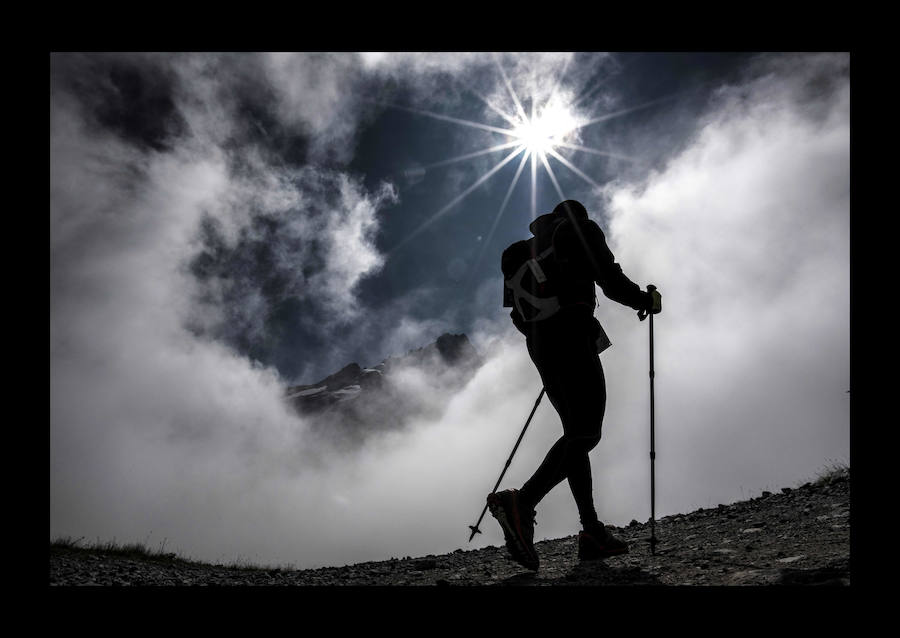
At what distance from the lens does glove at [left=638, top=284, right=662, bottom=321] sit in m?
5.51

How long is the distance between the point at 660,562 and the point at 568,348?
2.06m

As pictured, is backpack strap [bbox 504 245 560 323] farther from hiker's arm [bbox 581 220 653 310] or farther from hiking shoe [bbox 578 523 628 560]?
hiking shoe [bbox 578 523 628 560]

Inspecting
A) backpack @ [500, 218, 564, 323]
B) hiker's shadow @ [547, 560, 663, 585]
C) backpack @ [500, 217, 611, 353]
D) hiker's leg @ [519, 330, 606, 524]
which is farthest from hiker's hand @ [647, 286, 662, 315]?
hiker's shadow @ [547, 560, 663, 585]

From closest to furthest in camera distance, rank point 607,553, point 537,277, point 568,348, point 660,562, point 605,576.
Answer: point 605,576 → point 660,562 → point 607,553 → point 568,348 → point 537,277

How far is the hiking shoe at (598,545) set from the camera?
488 centimetres

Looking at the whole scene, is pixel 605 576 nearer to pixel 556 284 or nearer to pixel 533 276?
pixel 556 284

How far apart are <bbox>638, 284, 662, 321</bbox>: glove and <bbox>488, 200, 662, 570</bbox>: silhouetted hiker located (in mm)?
117

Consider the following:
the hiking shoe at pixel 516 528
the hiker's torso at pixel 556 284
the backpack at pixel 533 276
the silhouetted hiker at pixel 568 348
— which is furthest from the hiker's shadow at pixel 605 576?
the backpack at pixel 533 276

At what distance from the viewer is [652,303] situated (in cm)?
553

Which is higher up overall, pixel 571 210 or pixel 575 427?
pixel 571 210

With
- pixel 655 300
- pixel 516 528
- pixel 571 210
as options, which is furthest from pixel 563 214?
pixel 516 528
